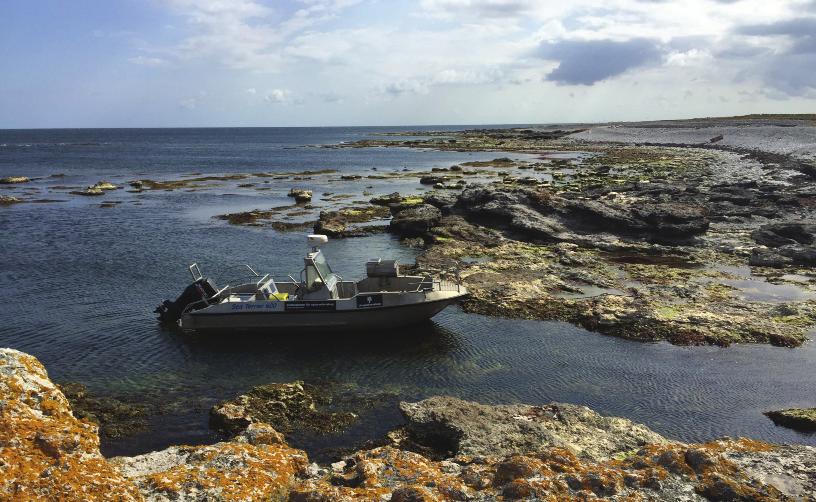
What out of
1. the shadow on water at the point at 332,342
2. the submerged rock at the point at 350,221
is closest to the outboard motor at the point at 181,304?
the shadow on water at the point at 332,342

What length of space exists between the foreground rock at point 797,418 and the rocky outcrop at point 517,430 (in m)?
5.91

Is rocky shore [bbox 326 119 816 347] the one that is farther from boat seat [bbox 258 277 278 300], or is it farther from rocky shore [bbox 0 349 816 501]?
rocky shore [bbox 0 349 816 501]

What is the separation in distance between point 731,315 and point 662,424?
10.3 meters

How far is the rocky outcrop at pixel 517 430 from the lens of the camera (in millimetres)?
12875

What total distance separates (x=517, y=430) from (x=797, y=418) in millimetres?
9442

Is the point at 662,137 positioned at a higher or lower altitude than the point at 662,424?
higher

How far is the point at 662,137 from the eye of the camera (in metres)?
174

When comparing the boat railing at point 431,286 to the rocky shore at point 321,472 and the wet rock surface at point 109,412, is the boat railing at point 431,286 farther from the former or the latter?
the rocky shore at point 321,472

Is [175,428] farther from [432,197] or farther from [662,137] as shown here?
[662,137]

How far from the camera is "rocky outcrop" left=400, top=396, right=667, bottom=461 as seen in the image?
1288 cm

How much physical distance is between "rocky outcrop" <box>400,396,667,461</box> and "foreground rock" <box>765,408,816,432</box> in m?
5.91

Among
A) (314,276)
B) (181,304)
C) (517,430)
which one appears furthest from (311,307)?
(517,430)

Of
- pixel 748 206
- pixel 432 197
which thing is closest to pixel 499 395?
pixel 432 197

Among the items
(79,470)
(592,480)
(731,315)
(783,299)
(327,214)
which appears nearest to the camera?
(79,470)
